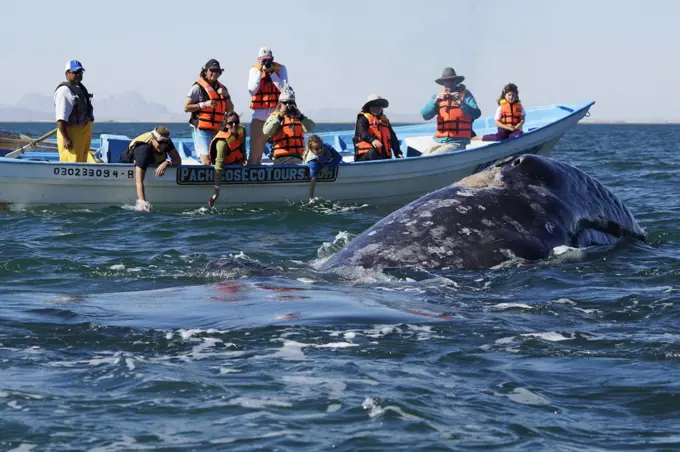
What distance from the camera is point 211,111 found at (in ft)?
57.7

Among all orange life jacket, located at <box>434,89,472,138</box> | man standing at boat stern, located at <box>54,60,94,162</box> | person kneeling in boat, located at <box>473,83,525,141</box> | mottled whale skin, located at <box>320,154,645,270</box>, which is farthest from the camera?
person kneeling in boat, located at <box>473,83,525,141</box>

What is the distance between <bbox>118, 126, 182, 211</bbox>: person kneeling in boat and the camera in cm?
1716

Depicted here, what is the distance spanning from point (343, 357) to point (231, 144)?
1154 cm

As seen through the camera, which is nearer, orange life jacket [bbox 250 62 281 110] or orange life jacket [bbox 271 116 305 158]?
orange life jacket [bbox 271 116 305 158]

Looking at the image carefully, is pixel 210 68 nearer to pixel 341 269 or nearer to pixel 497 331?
pixel 341 269

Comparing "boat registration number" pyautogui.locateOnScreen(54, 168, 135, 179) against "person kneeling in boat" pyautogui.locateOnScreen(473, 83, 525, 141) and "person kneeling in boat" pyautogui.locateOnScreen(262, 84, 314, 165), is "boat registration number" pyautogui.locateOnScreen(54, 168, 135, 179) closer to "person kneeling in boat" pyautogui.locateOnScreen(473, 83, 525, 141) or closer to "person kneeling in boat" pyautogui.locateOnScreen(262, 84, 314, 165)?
"person kneeling in boat" pyautogui.locateOnScreen(262, 84, 314, 165)

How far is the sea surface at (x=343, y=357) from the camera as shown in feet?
15.7

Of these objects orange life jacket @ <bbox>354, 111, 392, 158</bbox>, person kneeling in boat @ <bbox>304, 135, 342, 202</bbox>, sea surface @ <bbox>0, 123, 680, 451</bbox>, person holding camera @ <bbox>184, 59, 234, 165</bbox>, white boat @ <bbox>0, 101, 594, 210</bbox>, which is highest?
person holding camera @ <bbox>184, 59, 234, 165</bbox>

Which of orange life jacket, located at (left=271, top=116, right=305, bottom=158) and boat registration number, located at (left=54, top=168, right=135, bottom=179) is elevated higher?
orange life jacket, located at (left=271, top=116, right=305, bottom=158)

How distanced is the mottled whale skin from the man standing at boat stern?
909cm

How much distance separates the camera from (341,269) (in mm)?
8789

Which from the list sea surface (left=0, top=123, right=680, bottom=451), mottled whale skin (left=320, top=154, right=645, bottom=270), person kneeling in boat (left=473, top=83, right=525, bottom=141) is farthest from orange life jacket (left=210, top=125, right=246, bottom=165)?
mottled whale skin (left=320, top=154, right=645, bottom=270)

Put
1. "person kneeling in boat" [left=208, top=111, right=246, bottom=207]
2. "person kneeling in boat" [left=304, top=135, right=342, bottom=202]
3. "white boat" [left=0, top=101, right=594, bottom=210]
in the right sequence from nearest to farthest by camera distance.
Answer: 1. "person kneeling in boat" [left=208, top=111, right=246, bottom=207]
2. "white boat" [left=0, top=101, right=594, bottom=210]
3. "person kneeling in boat" [left=304, top=135, right=342, bottom=202]

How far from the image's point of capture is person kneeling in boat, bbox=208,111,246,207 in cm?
1675
